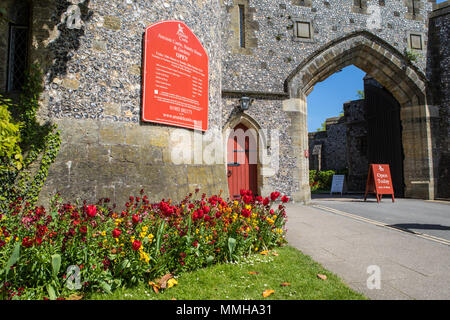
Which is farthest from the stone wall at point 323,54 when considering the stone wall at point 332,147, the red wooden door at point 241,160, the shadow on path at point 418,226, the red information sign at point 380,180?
the stone wall at point 332,147

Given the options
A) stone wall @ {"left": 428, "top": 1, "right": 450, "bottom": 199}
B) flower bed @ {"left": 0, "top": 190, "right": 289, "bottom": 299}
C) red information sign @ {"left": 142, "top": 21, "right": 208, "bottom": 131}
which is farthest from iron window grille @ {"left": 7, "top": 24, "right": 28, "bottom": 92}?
stone wall @ {"left": 428, "top": 1, "right": 450, "bottom": 199}

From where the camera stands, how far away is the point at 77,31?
4.51 metres

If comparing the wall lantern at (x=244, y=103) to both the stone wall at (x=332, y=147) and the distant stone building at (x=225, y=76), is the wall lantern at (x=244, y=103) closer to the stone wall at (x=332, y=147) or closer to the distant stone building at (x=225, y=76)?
the distant stone building at (x=225, y=76)

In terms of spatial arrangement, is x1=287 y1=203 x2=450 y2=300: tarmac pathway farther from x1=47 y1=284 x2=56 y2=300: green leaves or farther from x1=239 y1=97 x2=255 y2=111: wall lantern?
x1=239 y1=97 x2=255 y2=111: wall lantern

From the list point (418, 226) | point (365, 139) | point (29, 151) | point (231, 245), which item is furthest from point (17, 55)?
point (365, 139)

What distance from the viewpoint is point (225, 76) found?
30.4 ft

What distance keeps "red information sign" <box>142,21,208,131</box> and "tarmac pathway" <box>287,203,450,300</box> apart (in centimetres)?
313

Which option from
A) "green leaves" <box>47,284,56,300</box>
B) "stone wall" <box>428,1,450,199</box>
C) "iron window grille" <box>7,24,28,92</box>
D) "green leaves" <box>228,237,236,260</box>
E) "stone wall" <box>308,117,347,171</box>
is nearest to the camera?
"green leaves" <box>47,284,56,300</box>

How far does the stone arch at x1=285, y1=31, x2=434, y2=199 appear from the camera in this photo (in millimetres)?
10009

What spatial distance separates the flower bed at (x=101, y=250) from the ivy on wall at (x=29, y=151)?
527mm

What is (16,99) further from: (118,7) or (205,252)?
(205,252)

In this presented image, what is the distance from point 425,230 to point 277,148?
5138mm

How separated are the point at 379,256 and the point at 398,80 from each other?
10.7m

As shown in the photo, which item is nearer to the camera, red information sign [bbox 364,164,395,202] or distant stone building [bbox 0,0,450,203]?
distant stone building [bbox 0,0,450,203]
